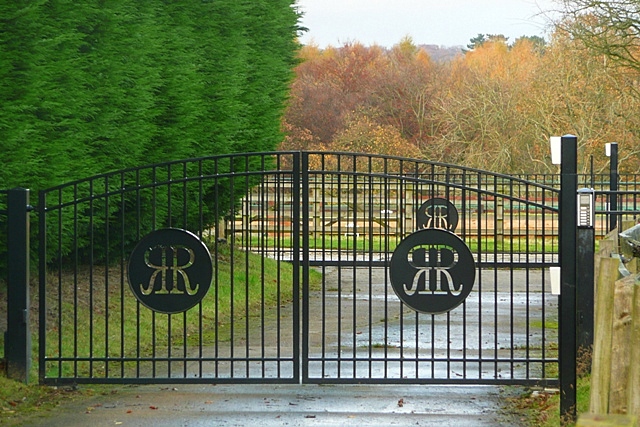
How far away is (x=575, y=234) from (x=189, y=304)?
3.22m

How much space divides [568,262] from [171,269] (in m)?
3.28

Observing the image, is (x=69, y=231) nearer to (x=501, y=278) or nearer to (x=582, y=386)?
(x=582, y=386)

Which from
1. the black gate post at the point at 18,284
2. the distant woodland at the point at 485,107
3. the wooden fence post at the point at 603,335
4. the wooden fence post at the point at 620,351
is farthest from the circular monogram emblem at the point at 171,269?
the distant woodland at the point at 485,107

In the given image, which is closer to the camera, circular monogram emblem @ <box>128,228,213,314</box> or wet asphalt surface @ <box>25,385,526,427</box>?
wet asphalt surface @ <box>25,385,526,427</box>

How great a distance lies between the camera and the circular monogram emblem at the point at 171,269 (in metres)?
8.95

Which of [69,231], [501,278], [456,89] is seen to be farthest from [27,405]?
[456,89]

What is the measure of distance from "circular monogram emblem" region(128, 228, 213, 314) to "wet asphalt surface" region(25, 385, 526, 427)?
0.80 metres

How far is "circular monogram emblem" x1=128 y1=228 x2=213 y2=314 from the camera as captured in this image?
8953 mm

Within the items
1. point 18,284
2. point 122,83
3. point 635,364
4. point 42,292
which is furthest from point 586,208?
point 122,83

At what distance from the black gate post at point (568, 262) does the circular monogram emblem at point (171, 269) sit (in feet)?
9.57

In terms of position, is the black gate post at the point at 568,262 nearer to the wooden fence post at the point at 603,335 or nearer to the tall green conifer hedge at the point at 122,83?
the wooden fence post at the point at 603,335

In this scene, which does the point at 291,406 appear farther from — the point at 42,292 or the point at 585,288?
the point at 585,288

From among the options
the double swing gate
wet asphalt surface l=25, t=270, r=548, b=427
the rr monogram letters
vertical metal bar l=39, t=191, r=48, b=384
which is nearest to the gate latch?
the double swing gate

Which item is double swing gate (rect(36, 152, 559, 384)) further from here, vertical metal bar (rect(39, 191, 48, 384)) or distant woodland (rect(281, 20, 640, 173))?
distant woodland (rect(281, 20, 640, 173))
